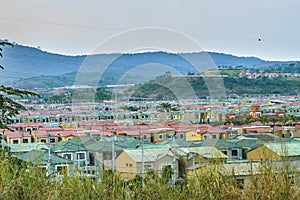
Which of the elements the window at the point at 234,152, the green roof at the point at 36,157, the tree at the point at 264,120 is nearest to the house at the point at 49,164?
the green roof at the point at 36,157

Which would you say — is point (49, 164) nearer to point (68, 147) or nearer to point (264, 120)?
point (68, 147)

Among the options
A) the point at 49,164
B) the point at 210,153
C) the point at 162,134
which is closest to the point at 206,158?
the point at 210,153

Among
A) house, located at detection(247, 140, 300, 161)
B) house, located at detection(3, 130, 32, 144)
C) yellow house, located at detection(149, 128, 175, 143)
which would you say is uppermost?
house, located at detection(247, 140, 300, 161)

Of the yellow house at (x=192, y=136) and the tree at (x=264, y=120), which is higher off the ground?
the yellow house at (x=192, y=136)

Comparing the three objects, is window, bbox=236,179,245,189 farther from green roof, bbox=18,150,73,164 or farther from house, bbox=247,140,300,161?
green roof, bbox=18,150,73,164

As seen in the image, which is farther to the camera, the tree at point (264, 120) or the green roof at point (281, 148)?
the tree at point (264, 120)

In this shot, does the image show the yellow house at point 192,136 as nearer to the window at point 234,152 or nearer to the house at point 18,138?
the window at point 234,152

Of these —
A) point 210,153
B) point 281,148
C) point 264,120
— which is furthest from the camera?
point 264,120

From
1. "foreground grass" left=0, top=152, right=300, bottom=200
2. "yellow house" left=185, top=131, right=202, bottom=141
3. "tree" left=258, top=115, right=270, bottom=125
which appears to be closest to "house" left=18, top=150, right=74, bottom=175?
"foreground grass" left=0, top=152, right=300, bottom=200

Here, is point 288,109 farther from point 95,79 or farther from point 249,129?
point 95,79
